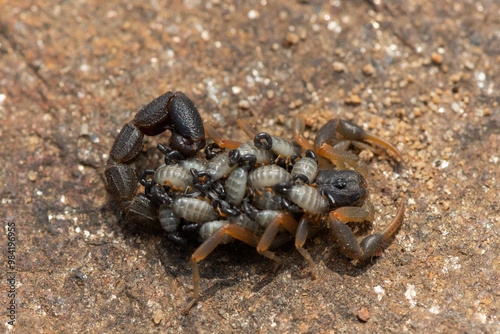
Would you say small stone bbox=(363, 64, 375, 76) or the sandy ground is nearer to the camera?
the sandy ground

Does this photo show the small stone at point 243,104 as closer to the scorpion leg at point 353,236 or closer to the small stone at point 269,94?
the small stone at point 269,94

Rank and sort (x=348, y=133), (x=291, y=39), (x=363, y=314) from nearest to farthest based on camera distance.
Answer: (x=363, y=314) → (x=348, y=133) → (x=291, y=39)

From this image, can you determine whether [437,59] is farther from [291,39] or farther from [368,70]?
[291,39]

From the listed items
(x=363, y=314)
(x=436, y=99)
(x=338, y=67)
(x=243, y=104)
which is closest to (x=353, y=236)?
(x=363, y=314)

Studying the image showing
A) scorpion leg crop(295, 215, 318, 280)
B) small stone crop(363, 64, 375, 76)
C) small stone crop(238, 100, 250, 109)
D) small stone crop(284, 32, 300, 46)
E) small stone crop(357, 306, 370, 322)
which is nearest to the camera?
small stone crop(357, 306, 370, 322)

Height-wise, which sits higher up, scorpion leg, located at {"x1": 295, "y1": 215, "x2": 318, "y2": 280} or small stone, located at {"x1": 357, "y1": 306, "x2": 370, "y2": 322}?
scorpion leg, located at {"x1": 295, "y1": 215, "x2": 318, "y2": 280}

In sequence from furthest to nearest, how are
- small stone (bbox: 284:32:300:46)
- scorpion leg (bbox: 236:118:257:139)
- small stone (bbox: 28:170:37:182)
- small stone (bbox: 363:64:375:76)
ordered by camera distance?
1. small stone (bbox: 284:32:300:46)
2. small stone (bbox: 363:64:375:76)
3. small stone (bbox: 28:170:37:182)
4. scorpion leg (bbox: 236:118:257:139)

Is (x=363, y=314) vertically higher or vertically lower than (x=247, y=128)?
lower

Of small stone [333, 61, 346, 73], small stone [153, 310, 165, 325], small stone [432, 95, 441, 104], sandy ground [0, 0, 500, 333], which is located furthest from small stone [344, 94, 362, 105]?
small stone [153, 310, 165, 325]

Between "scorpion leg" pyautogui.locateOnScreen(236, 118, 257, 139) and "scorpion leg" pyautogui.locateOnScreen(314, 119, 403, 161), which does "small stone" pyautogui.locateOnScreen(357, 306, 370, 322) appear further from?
"scorpion leg" pyautogui.locateOnScreen(236, 118, 257, 139)
